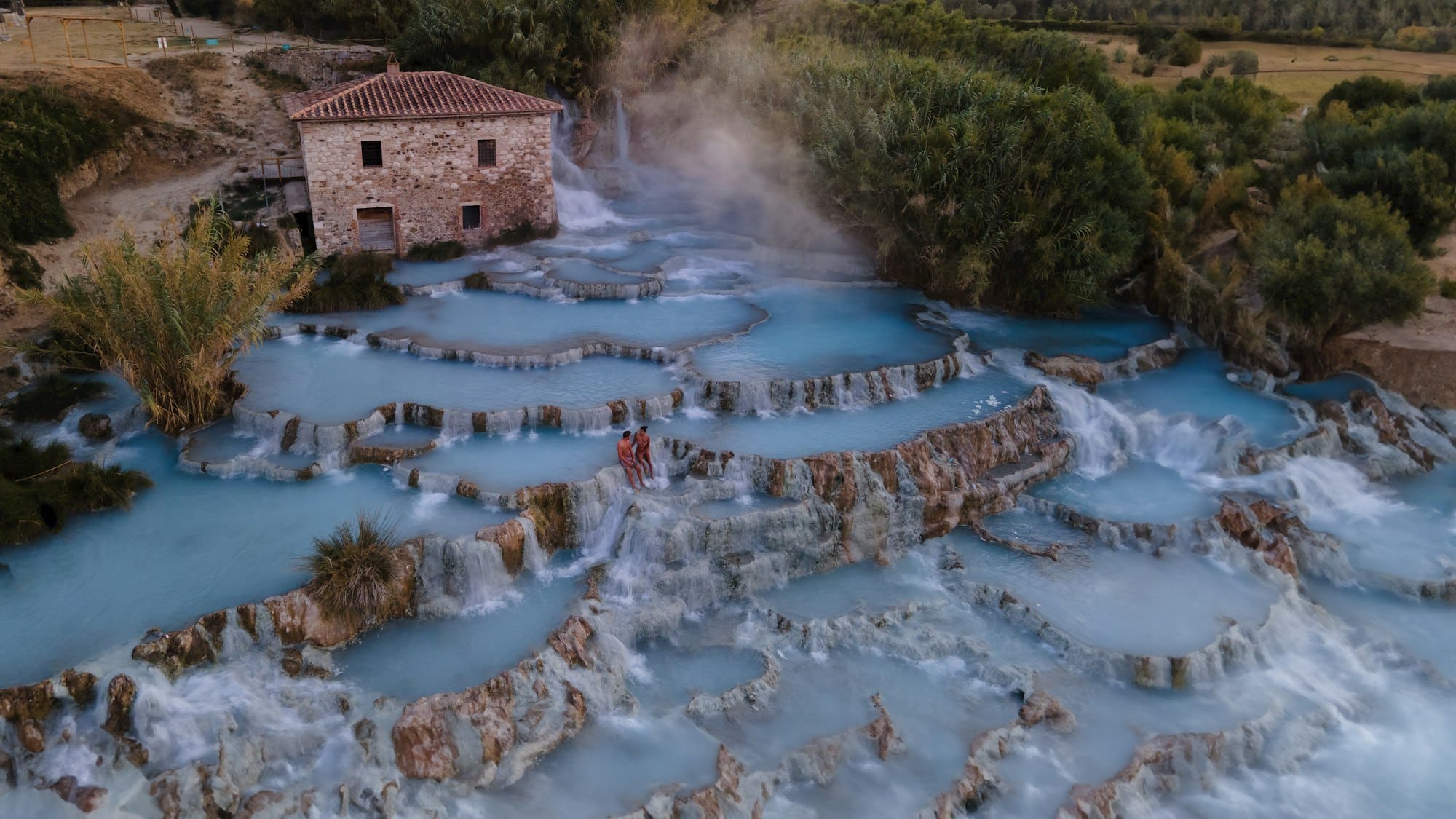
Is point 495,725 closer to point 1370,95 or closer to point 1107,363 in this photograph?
point 1107,363

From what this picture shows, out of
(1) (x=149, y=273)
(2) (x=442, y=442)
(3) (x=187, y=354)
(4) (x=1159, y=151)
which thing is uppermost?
(4) (x=1159, y=151)

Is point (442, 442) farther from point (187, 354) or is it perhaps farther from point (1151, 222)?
point (1151, 222)

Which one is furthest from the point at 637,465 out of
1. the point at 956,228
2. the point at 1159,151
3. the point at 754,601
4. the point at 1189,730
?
the point at 1159,151

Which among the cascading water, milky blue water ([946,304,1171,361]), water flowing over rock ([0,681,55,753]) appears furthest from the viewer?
milky blue water ([946,304,1171,361])

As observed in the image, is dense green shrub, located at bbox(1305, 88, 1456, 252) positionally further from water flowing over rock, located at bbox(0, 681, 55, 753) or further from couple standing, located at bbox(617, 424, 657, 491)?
water flowing over rock, located at bbox(0, 681, 55, 753)

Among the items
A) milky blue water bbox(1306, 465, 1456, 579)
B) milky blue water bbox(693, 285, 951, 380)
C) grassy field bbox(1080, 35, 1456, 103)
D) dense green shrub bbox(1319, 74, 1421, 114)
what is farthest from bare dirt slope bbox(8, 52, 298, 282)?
dense green shrub bbox(1319, 74, 1421, 114)
